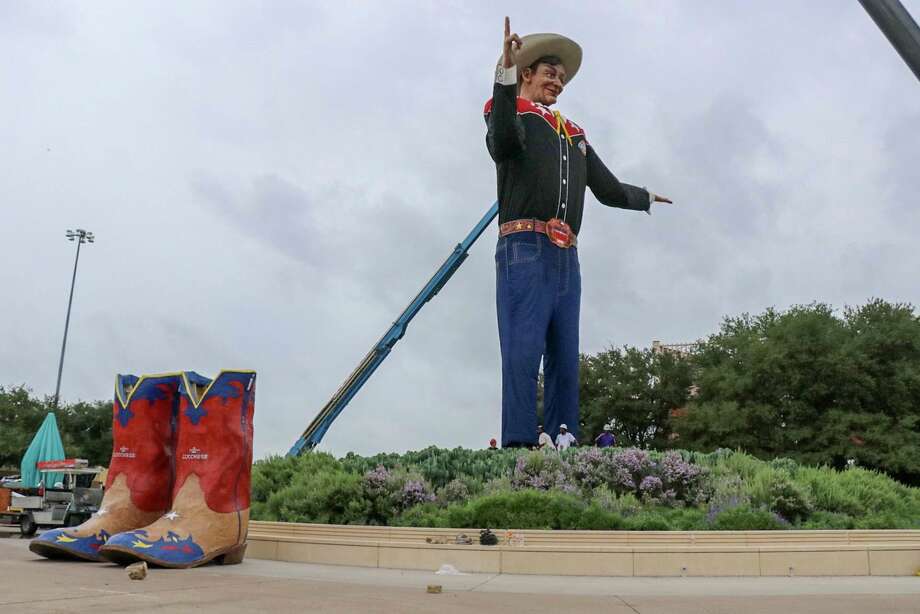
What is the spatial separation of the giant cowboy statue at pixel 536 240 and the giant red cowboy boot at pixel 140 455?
18.5 ft

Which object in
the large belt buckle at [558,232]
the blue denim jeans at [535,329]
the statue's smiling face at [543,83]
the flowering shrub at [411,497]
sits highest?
the statue's smiling face at [543,83]

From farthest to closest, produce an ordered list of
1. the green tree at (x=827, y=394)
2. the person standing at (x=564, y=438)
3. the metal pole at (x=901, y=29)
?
1. the green tree at (x=827, y=394)
2. the person standing at (x=564, y=438)
3. the metal pole at (x=901, y=29)

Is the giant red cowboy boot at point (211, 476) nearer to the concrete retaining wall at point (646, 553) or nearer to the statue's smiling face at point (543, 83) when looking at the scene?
the concrete retaining wall at point (646, 553)

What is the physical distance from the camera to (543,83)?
15.2 meters

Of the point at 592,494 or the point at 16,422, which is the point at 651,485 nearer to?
the point at 592,494

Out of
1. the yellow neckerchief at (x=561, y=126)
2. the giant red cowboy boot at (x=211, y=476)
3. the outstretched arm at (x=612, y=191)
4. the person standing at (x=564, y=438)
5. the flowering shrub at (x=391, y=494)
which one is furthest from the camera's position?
the outstretched arm at (x=612, y=191)

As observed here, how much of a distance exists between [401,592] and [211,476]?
10.2 feet

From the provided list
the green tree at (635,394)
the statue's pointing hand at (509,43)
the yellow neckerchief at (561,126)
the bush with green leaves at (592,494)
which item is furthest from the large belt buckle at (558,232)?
the green tree at (635,394)

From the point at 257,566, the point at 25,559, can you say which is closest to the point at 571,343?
the point at 257,566

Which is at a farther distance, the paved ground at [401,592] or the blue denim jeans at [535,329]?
the blue denim jeans at [535,329]

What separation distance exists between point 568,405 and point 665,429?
21.1 metres

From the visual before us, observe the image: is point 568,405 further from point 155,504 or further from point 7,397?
point 7,397

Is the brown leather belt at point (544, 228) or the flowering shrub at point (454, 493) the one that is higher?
the brown leather belt at point (544, 228)

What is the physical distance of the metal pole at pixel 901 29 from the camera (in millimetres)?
2584
